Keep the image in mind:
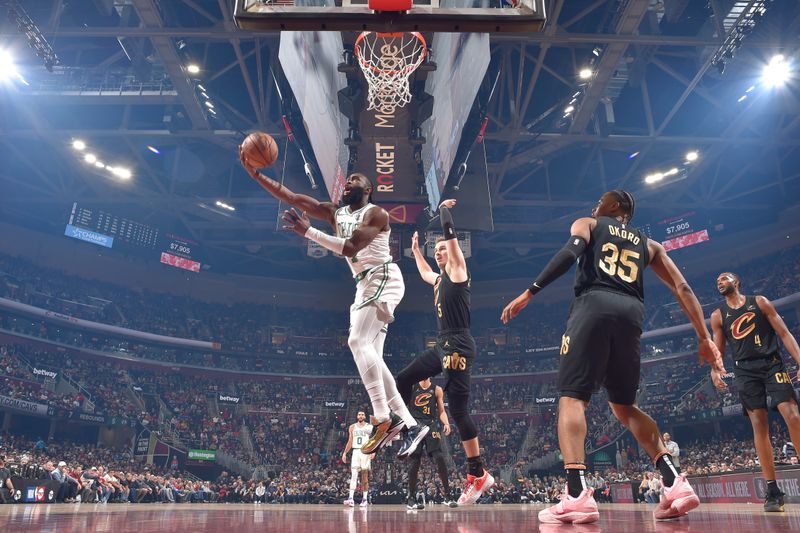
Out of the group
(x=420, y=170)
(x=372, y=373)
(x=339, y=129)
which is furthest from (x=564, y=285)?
(x=372, y=373)

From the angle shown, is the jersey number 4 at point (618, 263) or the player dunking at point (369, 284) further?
the player dunking at point (369, 284)

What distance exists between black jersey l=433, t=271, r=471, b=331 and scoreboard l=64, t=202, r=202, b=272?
87.6 ft

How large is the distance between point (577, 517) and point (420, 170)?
12.5 m

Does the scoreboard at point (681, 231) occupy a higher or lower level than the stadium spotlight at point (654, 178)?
lower

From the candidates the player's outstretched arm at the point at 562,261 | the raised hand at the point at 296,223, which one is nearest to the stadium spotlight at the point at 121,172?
the raised hand at the point at 296,223

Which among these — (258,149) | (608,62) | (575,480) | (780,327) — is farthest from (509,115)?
(575,480)

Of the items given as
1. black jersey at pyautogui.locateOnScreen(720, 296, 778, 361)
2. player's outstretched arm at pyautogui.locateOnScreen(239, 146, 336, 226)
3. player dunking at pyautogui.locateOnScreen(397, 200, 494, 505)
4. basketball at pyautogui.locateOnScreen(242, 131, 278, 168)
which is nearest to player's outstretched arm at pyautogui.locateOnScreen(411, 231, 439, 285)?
player dunking at pyautogui.locateOnScreen(397, 200, 494, 505)

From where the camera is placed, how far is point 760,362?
604 centimetres

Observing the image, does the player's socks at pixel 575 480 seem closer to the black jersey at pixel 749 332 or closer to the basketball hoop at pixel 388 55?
the black jersey at pixel 749 332

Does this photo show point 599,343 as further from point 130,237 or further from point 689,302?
point 130,237

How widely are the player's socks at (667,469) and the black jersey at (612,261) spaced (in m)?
1.10

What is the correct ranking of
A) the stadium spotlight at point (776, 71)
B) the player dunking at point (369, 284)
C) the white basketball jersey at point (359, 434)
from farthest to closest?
the stadium spotlight at point (776, 71) → the white basketball jersey at point (359, 434) → the player dunking at point (369, 284)

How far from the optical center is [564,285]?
3678 centimetres

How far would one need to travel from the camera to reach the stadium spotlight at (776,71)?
55.6 feet
